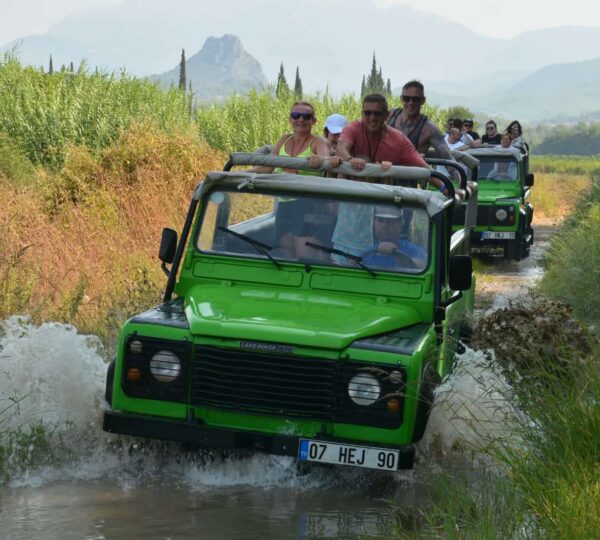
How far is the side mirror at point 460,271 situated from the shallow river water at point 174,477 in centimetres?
45

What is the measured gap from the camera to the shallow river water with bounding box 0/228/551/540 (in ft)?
19.9

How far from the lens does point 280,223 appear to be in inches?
295

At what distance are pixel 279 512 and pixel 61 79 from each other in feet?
54.5

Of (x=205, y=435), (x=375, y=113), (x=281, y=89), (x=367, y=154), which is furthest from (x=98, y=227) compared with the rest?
Result: (x=281, y=89)

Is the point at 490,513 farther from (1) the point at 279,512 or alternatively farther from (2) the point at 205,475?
(2) the point at 205,475

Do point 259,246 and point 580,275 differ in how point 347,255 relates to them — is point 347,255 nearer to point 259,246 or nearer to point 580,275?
Answer: point 259,246

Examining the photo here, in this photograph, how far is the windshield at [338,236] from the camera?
24.1 ft

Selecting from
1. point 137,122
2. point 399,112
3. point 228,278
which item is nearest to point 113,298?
point 399,112

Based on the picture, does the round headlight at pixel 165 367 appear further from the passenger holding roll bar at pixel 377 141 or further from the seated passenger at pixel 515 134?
the seated passenger at pixel 515 134

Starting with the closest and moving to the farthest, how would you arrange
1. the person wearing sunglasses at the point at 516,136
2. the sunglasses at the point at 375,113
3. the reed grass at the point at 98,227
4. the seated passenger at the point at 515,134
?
the sunglasses at the point at 375,113 → the reed grass at the point at 98,227 → the person wearing sunglasses at the point at 516,136 → the seated passenger at the point at 515,134

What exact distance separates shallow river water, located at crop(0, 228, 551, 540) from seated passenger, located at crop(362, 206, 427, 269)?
0.69 m

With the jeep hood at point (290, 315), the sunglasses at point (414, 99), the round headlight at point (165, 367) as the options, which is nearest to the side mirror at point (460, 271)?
the jeep hood at point (290, 315)

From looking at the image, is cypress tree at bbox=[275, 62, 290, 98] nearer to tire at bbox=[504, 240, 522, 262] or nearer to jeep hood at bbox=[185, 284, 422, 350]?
tire at bbox=[504, 240, 522, 262]

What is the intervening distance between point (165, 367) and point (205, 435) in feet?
1.41
